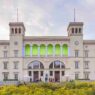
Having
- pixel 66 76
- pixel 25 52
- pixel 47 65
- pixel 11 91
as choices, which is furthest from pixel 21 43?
pixel 11 91

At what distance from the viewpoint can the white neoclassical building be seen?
78.1 meters

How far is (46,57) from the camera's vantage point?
7869 centimetres

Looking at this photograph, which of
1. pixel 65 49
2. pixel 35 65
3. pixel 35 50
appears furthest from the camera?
pixel 65 49

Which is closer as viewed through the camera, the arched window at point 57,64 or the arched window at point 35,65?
the arched window at point 35,65

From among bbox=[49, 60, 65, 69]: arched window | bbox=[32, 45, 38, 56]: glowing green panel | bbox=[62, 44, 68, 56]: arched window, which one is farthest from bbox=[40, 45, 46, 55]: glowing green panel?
bbox=[62, 44, 68, 56]: arched window

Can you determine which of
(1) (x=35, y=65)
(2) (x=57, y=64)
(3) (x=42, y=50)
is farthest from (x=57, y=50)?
(1) (x=35, y=65)

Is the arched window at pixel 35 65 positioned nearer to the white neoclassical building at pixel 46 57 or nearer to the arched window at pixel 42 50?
the white neoclassical building at pixel 46 57

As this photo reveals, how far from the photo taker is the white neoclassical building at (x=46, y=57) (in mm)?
78062

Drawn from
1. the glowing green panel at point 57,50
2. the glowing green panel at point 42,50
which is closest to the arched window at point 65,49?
the glowing green panel at point 57,50

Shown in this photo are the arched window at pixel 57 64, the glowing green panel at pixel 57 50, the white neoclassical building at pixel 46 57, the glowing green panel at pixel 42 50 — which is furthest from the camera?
the glowing green panel at pixel 57 50

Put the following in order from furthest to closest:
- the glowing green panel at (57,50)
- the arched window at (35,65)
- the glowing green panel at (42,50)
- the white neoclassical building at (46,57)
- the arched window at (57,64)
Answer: the glowing green panel at (57,50) → the glowing green panel at (42,50) → the arched window at (57,64) → the arched window at (35,65) → the white neoclassical building at (46,57)

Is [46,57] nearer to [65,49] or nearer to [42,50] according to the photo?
[42,50]

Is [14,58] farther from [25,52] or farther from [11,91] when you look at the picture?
[11,91]

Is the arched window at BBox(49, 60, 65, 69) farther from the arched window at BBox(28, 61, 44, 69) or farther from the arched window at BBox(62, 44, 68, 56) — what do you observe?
the arched window at BBox(28, 61, 44, 69)
